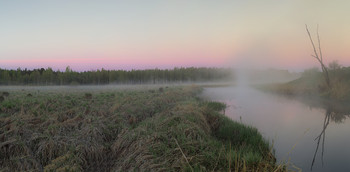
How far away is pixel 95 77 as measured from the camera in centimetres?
9056

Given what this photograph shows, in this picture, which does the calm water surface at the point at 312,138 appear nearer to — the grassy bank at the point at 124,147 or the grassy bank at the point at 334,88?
the grassy bank at the point at 124,147

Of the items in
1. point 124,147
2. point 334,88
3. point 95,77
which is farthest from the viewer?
point 95,77

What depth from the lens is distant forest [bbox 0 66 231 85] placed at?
78875 mm

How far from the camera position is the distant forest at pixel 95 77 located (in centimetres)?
7888

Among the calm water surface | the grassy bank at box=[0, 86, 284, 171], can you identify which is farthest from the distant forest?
the calm water surface

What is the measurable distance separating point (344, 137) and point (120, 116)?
1079 cm

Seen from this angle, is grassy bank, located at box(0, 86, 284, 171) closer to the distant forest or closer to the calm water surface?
the calm water surface

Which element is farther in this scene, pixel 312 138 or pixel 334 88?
pixel 334 88

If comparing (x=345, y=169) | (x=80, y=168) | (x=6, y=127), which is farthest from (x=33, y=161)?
(x=345, y=169)

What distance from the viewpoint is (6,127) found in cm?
707

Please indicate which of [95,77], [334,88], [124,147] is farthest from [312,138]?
[95,77]

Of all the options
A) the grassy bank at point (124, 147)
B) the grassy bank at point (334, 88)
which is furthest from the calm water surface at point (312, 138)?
the grassy bank at point (334, 88)

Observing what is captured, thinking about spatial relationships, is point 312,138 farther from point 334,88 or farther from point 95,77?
point 95,77

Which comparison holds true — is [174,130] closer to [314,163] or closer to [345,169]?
[314,163]
